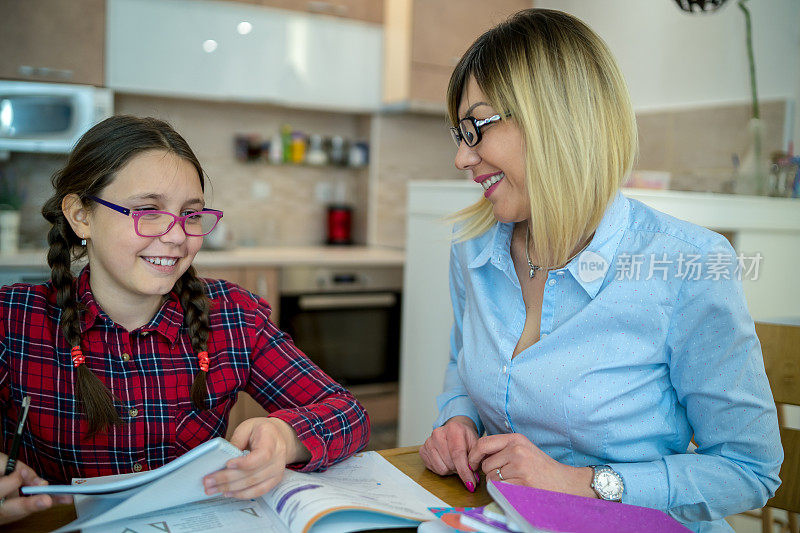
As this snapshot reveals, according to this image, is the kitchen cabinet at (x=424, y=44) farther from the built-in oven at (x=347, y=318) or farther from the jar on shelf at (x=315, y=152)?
the built-in oven at (x=347, y=318)

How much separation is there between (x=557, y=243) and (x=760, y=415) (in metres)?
0.37

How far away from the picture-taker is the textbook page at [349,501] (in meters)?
0.79

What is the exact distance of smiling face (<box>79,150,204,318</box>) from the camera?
3.53 feet

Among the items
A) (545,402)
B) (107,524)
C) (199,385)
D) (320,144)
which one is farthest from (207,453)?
(320,144)

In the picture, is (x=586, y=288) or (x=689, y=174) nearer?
(x=586, y=288)

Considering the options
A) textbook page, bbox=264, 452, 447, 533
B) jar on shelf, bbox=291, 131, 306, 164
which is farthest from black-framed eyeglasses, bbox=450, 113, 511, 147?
jar on shelf, bbox=291, 131, 306, 164

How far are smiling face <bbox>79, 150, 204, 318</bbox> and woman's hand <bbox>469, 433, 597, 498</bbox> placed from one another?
552 millimetres

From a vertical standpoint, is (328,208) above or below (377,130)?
below

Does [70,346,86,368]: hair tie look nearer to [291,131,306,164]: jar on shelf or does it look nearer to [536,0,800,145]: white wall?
[536,0,800,145]: white wall

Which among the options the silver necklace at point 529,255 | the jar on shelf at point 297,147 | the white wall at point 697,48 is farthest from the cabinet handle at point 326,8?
the silver necklace at point 529,255

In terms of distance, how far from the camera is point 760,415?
97 cm

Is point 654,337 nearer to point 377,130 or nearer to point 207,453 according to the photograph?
point 207,453

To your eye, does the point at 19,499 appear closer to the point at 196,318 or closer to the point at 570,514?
the point at 196,318

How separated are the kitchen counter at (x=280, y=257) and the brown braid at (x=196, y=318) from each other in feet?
5.76
